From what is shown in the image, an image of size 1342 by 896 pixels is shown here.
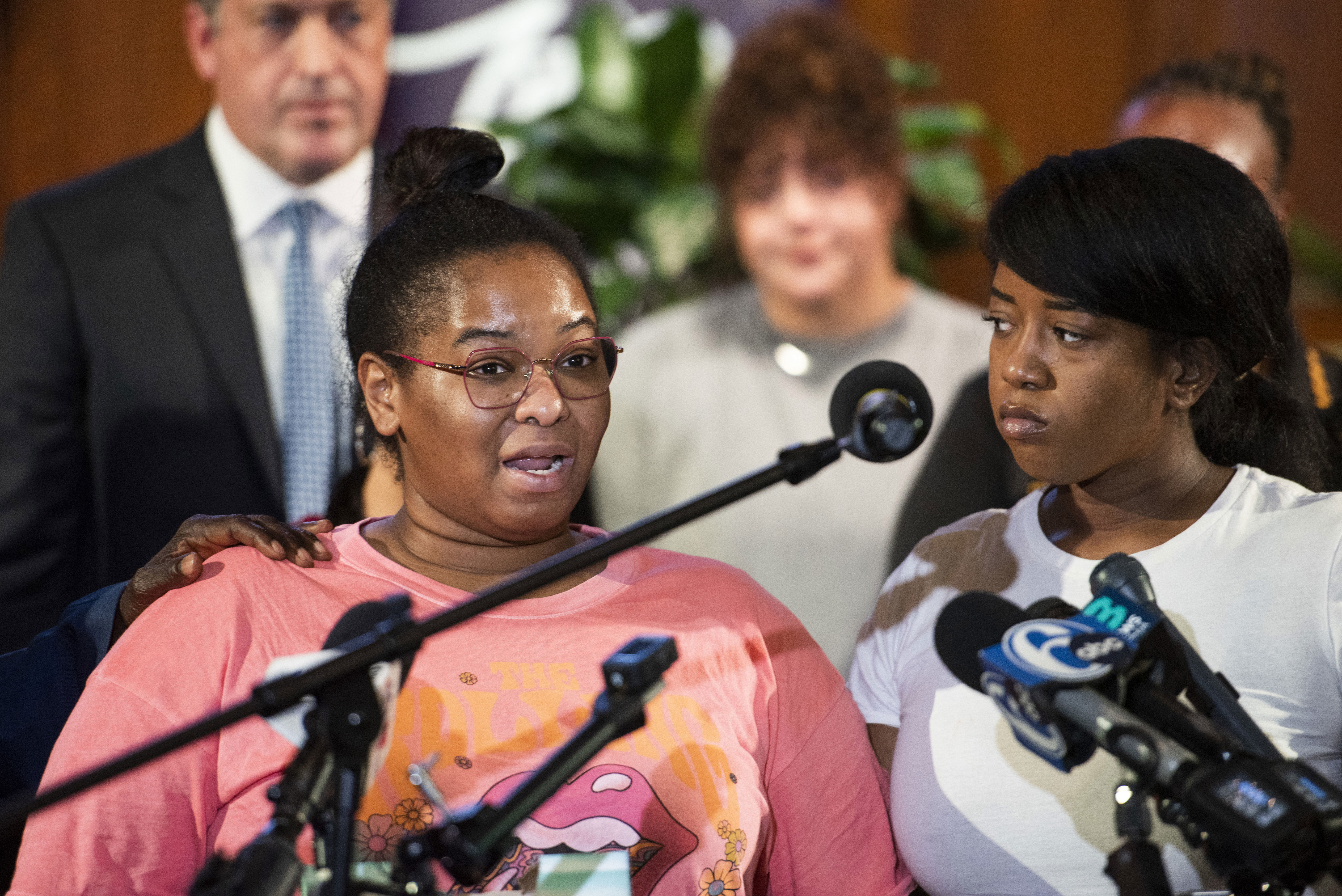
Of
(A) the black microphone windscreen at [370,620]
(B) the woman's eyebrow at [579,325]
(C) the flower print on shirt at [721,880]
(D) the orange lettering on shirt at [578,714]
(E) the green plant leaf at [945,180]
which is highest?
(E) the green plant leaf at [945,180]

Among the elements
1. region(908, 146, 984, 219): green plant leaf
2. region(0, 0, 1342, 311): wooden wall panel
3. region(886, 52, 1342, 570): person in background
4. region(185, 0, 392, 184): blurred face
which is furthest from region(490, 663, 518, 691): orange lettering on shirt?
region(0, 0, 1342, 311): wooden wall panel

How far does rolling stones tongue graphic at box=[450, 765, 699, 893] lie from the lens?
5.12 ft

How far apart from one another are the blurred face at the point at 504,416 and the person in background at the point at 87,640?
206mm

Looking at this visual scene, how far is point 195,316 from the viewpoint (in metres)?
2.60

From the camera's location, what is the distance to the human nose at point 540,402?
1650 mm

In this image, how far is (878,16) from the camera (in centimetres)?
466

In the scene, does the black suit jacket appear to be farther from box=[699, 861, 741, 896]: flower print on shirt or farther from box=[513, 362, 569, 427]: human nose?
box=[699, 861, 741, 896]: flower print on shirt

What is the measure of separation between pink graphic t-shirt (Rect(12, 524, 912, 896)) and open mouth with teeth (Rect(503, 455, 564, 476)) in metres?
0.17

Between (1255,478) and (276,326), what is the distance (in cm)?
185

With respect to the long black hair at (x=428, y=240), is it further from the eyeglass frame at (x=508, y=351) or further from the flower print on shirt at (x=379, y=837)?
the flower print on shirt at (x=379, y=837)

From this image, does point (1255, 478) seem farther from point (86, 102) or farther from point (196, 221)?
point (86, 102)

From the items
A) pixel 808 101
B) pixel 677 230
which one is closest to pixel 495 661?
pixel 808 101

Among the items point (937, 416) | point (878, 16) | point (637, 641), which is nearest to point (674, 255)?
point (937, 416)

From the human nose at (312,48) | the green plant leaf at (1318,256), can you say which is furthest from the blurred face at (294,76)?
the green plant leaf at (1318,256)
